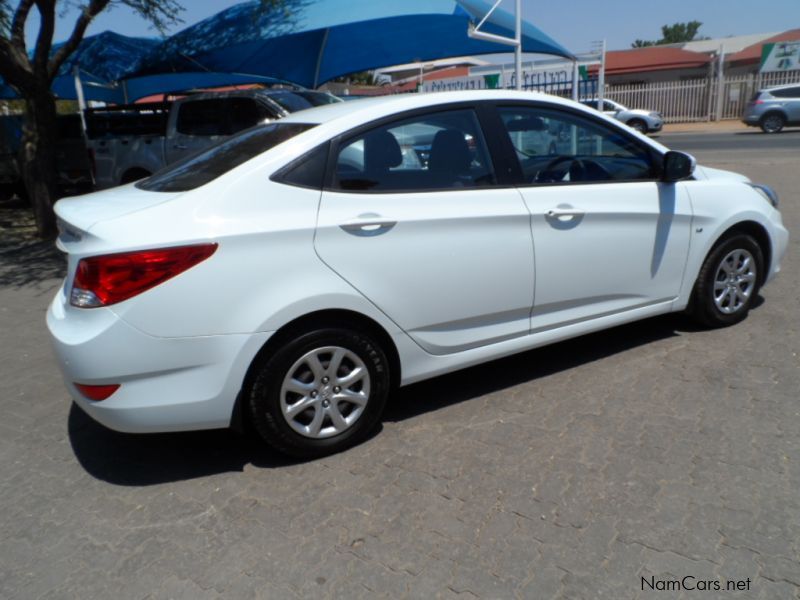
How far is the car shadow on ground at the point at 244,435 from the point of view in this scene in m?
3.23

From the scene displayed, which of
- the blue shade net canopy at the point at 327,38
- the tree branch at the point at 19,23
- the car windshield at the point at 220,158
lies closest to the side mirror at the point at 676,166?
the car windshield at the point at 220,158

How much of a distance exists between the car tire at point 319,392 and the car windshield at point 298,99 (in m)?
6.19

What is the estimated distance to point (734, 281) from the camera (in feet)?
14.9

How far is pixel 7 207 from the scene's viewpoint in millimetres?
13781

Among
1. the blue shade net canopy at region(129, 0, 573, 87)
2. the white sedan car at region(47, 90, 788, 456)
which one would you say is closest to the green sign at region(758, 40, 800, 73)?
the blue shade net canopy at region(129, 0, 573, 87)

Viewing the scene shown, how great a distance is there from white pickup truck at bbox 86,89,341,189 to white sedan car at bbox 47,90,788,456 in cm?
516

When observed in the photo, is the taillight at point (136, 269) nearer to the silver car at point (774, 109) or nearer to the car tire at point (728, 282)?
the car tire at point (728, 282)

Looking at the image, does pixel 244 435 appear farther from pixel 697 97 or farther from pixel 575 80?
pixel 697 97

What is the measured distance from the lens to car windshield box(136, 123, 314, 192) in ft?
10.4

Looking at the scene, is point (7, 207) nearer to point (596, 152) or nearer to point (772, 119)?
point (596, 152)

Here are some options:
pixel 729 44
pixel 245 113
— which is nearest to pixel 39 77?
pixel 245 113

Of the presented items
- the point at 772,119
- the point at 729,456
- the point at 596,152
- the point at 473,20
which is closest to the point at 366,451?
the point at 729,456

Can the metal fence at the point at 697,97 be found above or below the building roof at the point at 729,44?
below

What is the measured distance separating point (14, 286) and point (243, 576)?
238 inches
